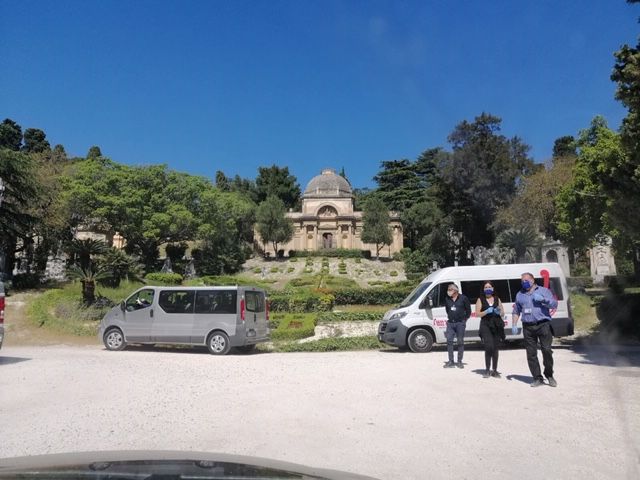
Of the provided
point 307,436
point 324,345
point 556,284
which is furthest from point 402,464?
point 556,284

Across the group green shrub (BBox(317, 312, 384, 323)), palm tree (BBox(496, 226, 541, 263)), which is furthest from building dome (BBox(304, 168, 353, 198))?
green shrub (BBox(317, 312, 384, 323))

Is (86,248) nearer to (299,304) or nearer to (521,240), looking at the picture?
(299,304)

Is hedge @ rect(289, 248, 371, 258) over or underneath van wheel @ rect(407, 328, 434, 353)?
over

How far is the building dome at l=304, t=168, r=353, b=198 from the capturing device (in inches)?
2788

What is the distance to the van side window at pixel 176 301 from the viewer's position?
1321 cm

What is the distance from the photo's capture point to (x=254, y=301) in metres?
13.4

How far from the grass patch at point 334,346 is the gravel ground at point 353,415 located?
3.25 m

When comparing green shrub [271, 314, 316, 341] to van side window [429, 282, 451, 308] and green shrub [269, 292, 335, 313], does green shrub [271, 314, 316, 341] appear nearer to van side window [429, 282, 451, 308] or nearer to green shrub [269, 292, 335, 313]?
green shrub [269, 292, 335, 313]

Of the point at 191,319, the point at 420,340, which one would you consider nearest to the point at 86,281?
the point at 191,319

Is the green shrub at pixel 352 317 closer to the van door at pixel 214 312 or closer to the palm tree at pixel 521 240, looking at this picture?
the van door at pixel 214 312

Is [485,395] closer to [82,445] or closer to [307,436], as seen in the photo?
[307,436]

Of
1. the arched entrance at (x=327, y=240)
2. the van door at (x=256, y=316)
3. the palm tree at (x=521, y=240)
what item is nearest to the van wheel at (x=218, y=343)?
the van door at (x=256, y=316)

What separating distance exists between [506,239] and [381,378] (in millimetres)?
32161

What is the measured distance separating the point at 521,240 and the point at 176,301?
30.1 meters
